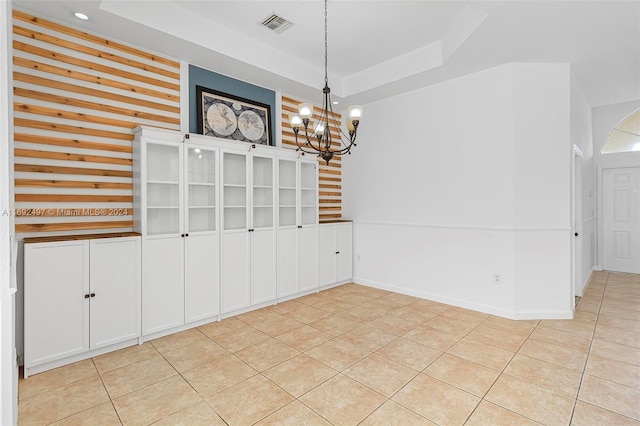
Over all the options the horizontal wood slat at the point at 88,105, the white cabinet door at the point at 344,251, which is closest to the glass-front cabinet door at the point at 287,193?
the white cabinet door at the point at 344,251

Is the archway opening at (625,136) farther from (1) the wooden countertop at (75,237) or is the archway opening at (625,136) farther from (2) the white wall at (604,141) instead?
(1) the wooden countertop at (75,237)

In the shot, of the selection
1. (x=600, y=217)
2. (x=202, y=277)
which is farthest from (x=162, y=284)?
(x=600, y=217)

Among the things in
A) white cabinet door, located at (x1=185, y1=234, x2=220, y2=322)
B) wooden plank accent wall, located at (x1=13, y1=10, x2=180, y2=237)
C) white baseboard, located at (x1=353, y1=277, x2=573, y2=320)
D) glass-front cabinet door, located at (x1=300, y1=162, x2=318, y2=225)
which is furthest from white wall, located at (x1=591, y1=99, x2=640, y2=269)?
wooden plank accent wall, located at (x1=13, y1=10, x2=180, y2=237)

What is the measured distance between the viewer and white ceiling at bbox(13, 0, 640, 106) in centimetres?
290

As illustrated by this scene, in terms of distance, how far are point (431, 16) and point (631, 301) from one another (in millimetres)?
4590

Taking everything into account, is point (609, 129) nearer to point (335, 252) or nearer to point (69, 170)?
point (335, 252)

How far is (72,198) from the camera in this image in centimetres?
303

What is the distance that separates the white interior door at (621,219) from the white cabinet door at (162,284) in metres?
7.47

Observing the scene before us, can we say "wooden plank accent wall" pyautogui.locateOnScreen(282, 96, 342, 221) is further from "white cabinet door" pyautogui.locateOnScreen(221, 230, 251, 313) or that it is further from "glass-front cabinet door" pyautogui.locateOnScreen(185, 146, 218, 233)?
"glass-front cabinet door" pyautogui.locateOnScreen(185, 146, 218, 233)

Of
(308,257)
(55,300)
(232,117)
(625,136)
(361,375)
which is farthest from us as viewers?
(625,136)

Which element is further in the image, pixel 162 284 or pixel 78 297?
pixel 162 284

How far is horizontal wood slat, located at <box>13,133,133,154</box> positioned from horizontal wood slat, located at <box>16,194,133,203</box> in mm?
470

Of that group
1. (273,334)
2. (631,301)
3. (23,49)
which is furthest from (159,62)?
(631,301)

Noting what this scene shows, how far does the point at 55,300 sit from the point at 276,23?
340cm
